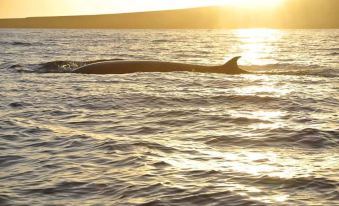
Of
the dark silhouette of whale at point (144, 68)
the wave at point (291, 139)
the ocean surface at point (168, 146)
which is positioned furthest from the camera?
the dark silhouette of whale at point (144, 68)

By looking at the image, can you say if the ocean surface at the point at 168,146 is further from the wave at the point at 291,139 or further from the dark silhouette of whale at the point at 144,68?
the dark silhouette of whale at the point at 144,68

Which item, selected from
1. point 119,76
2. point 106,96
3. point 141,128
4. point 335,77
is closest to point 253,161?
point 141,128

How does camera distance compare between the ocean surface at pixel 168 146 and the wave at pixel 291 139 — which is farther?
the wave at pixel 291 139

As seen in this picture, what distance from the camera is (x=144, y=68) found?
93.8 feet

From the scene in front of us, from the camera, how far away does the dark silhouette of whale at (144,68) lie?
27734mm

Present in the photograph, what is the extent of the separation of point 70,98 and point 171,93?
380 cm

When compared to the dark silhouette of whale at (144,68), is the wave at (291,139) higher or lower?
lower

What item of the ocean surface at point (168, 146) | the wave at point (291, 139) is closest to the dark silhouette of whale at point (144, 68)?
the ocean surface at point (168, 146)

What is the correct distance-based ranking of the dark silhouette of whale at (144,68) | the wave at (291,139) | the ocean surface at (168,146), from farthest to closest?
the dark silhouette of whale at (144,68) < the wave at (291,139) < the ocean surface at (168,146)

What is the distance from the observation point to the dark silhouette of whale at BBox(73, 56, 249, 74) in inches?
1092

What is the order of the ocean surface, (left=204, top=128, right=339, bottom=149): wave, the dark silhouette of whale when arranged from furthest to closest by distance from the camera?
the dark silhouette of whale < (left=204, top=128, right=339, bottom=149): wave < the ocean surface

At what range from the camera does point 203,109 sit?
16609 mm

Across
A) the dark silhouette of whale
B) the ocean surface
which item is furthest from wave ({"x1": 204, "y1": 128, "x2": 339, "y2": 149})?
the dark silhouette of whale

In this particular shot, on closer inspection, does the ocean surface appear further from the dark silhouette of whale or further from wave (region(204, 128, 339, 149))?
the dark silhouette of whale
